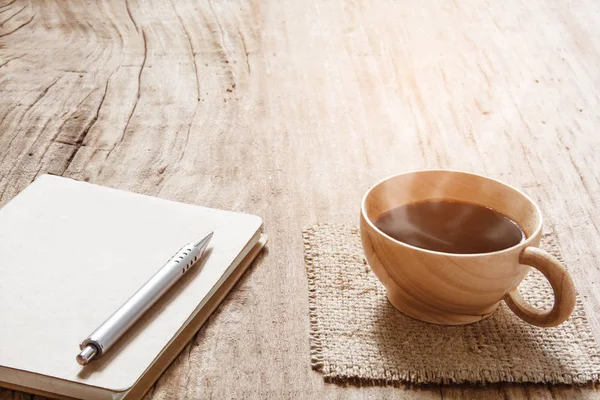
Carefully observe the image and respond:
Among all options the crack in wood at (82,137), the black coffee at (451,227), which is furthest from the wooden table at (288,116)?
the black coffee at (451,227)

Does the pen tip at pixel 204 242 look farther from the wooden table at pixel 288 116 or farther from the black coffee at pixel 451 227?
the black coffee at pixel 451 227

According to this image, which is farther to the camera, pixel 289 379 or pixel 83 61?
pixel 83 61

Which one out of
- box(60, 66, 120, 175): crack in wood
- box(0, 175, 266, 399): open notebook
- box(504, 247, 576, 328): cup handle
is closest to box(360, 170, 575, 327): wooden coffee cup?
box(504, 247, 576, 328): cup handle

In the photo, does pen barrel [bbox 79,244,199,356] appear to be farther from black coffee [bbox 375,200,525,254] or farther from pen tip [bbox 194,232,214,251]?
black coffee [bbox 375,200,525,254]

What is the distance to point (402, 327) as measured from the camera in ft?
1.91

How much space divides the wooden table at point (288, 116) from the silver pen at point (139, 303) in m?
0.05

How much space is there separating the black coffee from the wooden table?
12cm

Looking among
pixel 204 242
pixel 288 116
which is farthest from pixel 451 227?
pixel 288 116

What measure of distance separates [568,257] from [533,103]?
433 millimetres

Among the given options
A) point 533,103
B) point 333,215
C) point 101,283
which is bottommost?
point 533,103

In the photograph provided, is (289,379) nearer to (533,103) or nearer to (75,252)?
(75,252)

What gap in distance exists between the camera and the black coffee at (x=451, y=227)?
557 millimetres

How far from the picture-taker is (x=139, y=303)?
55 cm

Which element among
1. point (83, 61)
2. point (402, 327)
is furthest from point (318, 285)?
point (83, 61)
